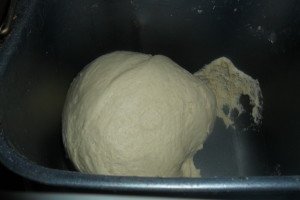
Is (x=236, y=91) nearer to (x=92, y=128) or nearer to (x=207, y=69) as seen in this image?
(x=207, y=69)

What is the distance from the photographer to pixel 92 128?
0.62 meters

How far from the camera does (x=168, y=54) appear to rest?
801 millimetres

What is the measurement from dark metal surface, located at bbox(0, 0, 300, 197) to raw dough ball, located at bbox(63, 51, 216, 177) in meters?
0.06

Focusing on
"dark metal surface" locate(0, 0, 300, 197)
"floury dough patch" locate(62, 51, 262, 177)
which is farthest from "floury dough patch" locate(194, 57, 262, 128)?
"floury dough patch" locate(62, 51, 262, 177)

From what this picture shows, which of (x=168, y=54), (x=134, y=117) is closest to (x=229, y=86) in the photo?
(x=168, y=54)

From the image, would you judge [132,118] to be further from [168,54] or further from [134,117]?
[168,54]

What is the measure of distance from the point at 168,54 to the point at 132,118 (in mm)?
240

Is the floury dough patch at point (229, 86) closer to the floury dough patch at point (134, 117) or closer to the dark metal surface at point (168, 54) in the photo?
the dark metal surface at point (168, 54)

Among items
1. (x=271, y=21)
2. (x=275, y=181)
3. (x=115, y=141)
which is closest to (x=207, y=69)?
(x=271, y=21)

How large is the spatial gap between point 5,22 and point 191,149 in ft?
1.37

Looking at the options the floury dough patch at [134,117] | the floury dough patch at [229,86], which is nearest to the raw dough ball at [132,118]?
the floury dough patch at [134,117]

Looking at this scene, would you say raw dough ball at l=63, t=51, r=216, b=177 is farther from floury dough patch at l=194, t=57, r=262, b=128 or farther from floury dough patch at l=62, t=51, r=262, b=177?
floury dough patch at l=194, t=57, r=262, b=128

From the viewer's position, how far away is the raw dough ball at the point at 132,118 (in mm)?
614

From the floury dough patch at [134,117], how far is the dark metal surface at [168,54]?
6 centimetres
